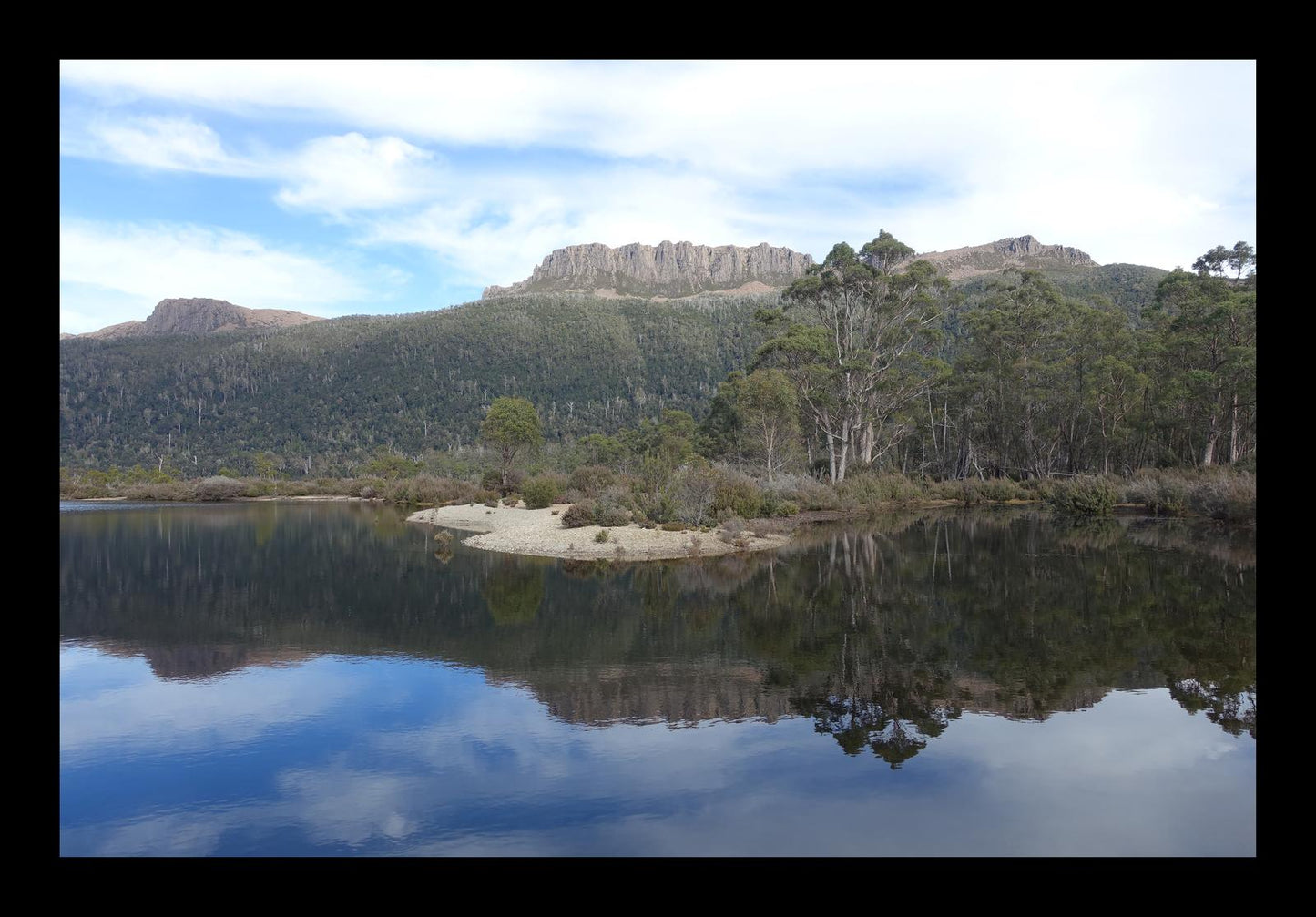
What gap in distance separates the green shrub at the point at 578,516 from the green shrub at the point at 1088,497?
21290 millimetres

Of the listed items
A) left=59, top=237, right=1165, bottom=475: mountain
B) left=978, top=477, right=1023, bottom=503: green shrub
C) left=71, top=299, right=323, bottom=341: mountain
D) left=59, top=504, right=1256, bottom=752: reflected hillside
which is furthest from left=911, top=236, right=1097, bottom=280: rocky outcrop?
left=71, top=299, right=323, bottom=341: mountain

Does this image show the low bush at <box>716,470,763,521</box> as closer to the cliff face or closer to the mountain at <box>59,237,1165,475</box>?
the mountain at <box>59,237,1165,475</box>

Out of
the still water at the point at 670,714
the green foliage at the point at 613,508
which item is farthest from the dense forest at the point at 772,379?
the still water at the point at 670,714

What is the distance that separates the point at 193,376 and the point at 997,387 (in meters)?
84.7

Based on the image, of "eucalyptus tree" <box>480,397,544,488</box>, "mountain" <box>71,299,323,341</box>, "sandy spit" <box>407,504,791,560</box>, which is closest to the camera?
"sandy spit" <box>407,504,791,560</box>

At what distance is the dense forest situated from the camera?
132 ft

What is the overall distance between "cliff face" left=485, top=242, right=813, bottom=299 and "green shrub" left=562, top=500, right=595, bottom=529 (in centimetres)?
15651

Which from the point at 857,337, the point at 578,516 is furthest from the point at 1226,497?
the point at 578,516

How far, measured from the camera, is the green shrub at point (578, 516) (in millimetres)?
27188

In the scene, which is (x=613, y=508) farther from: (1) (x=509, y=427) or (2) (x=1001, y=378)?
(2) (x=1001, y=378)

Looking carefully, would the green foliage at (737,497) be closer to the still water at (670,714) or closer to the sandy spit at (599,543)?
the sandy spit at (599,543)

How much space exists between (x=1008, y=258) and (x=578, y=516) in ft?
437

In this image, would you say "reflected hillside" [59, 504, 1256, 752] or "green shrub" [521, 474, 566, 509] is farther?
"green shrub" [521, 474, 566, 509]
